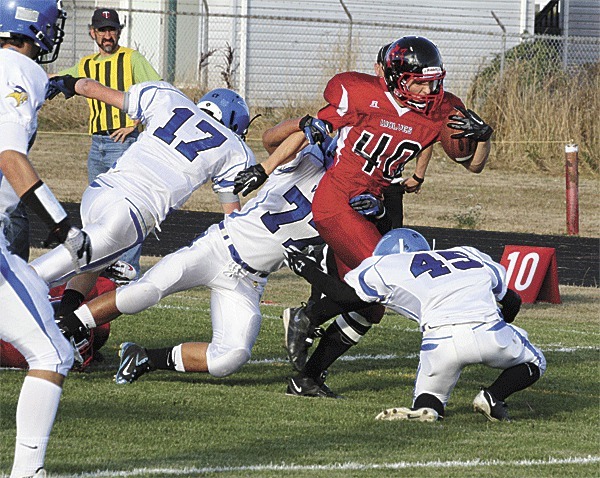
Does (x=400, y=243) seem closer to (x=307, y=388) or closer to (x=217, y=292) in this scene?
(x=307, y=388)

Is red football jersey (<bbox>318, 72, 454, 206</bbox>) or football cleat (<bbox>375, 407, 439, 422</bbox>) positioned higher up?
red football jersey (<bbox>318, 72, 454, 206</bbox>)

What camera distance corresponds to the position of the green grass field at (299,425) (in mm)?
A: 5023

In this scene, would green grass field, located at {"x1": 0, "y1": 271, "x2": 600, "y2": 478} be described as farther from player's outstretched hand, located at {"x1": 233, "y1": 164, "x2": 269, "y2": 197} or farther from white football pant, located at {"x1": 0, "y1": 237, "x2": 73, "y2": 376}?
player's outstretched hand, located at {"x1": 233, "y1": 164, "x2": 269, "y2": 197}

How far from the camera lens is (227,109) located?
24.3ft

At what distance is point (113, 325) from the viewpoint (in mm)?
8656

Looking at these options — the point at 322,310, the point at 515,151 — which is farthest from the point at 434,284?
the point at 515,151

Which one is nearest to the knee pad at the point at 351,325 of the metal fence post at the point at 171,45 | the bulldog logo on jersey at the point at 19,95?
the bulldog logo on jersey at the point at 19,95

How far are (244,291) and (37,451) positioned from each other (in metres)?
2.59

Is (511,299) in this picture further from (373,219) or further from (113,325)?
(113,325)

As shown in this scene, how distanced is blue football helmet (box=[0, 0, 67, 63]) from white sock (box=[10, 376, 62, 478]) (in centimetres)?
132

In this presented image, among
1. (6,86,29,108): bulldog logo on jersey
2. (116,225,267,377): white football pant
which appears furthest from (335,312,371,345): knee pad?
(6,86,29,108): bulldog logo on jersey

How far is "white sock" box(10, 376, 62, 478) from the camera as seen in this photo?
437 cm

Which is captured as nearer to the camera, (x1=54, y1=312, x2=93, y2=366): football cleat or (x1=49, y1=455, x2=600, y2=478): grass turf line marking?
(x1=49, y1=455, x2=600, y2=478): grass turf line marking

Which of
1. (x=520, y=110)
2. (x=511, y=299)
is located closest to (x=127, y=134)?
(x=511, y=299)
